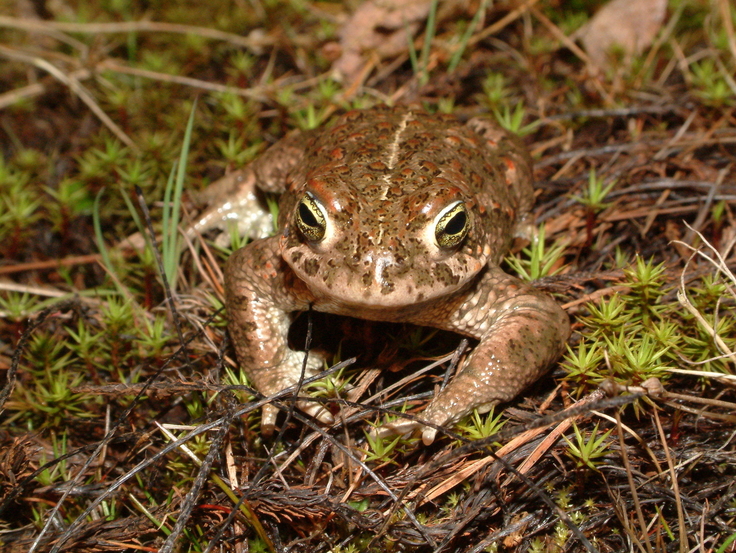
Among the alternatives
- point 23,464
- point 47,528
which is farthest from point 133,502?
point 23,464

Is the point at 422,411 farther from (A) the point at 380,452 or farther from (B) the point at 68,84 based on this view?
(B) the point at 68,84

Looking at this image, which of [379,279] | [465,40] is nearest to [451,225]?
Answer: [379,279]

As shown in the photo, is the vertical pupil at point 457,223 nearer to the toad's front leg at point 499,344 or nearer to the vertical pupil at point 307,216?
the toad's front leg at point 499,344

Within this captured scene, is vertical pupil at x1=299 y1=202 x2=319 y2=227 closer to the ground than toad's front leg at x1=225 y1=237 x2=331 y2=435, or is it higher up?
higher up

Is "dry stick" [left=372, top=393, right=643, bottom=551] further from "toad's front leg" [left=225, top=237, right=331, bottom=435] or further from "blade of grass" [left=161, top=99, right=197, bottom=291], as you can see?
"blade of grass" [left=161, top=99, right=197, bottom=291]

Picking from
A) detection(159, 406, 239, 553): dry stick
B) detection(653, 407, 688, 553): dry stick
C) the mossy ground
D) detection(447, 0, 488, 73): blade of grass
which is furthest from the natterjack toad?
detection(447, 0, 488, 73): blade of grass

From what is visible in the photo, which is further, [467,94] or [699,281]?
[467,94]

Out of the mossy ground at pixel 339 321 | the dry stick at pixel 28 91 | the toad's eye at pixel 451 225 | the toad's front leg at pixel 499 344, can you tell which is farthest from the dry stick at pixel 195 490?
the dry stick at pixel 28 91
